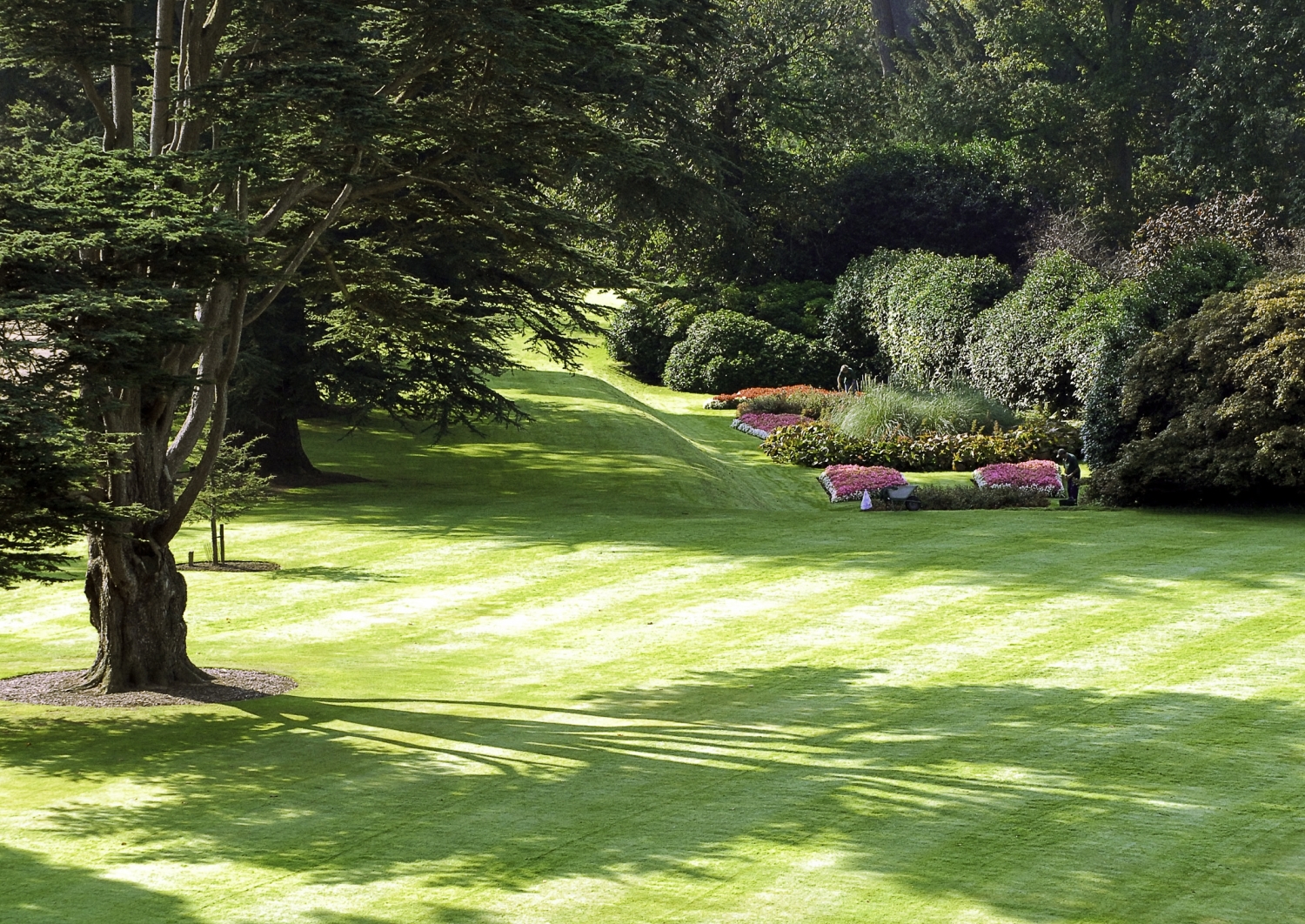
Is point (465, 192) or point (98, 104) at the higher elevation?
point (98, 104)

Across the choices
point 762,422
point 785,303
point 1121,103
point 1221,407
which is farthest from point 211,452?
point 1121,103

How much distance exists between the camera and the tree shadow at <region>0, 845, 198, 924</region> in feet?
23.1

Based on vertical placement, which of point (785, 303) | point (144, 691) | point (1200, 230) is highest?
point (1200, 230)

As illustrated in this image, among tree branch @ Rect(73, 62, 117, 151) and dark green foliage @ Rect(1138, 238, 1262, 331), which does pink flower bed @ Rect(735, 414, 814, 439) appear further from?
tree branch @ Rect(73, 62, 117, 151)

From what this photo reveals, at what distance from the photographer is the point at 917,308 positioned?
113 feet

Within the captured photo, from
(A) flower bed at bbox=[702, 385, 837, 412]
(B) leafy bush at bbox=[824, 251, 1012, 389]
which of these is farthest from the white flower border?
(A) flower bed at bbox=[702, 385, 837, 412]

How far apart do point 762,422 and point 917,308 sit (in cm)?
529

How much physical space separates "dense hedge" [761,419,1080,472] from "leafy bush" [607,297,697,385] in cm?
1375

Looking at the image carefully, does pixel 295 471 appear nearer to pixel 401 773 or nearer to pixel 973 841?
pixel 401 773

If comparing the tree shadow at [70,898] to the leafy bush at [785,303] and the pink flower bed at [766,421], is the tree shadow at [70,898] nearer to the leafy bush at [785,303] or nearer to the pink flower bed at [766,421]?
the pink flower bed at [766,421]

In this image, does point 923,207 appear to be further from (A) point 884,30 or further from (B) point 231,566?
(A) point 884,30

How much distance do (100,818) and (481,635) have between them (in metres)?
6.32

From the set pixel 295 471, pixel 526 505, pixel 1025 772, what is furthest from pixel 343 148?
pixel 295 471

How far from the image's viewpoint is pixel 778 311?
132 ft
